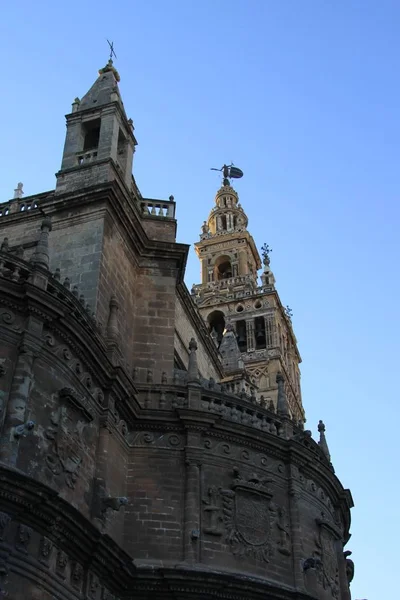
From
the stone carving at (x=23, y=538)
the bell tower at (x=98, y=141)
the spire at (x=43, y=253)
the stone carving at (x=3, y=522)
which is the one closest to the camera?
the stone carving at (x=3, y=522)

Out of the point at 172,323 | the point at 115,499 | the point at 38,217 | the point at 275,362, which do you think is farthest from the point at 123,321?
the point at 275,362

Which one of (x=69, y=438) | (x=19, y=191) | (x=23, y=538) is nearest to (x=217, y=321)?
(x=19, y=191)

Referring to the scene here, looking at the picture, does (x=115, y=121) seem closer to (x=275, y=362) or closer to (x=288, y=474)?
(x=288, y=474)

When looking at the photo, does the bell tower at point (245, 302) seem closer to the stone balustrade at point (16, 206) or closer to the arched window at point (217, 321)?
the arched window at point (217, 321)

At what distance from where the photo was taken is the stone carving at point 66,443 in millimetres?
16188

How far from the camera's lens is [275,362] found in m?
50.4

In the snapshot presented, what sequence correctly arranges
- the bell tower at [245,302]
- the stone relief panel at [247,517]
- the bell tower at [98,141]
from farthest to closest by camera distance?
the bell tower at [245,302]
the bell tower at [98,141]
the stone relief panel at [247,517]

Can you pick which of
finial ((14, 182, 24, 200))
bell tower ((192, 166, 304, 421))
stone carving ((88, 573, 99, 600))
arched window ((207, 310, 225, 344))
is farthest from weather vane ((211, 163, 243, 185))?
stone carving ((88, 573, 99, 600))

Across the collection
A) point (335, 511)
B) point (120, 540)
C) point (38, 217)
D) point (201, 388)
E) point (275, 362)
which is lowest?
point (120, 540)

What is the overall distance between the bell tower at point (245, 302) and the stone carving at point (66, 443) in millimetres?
28915

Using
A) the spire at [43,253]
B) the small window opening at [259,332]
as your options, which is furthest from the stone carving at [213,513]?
the small window opening at [259,332]

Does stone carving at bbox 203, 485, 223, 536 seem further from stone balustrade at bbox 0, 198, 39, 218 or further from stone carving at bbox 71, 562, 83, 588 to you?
stone balustrade at bbox 0, 198, 39, 218

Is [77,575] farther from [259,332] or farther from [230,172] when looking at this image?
[230,172]

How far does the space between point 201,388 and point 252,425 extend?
1603 millimetres
